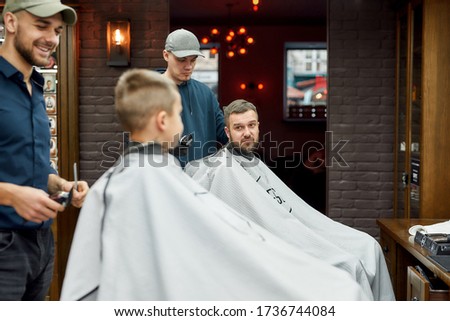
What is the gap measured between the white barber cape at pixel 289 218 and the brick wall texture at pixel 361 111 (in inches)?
61.9

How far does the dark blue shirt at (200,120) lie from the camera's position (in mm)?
3070

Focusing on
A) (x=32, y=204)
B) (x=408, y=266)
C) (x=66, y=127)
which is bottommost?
(x=408, y=266)

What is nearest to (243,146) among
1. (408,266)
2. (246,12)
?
(408,266)

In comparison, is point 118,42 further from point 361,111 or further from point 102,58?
point 361,111

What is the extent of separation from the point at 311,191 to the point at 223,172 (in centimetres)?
362

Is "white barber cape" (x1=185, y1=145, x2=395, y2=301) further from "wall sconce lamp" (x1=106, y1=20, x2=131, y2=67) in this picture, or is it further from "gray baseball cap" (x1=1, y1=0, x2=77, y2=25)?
"wall sconce lamp" (x1=106, y1=20, x2=131, y2=67)

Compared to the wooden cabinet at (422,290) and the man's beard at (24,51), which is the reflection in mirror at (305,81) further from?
the man's beard at (24,51)

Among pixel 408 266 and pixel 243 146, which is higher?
pixel 243 146

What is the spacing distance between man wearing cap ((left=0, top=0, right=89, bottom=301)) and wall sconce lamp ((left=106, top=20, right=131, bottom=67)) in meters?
2.57

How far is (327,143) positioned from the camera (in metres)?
4.74

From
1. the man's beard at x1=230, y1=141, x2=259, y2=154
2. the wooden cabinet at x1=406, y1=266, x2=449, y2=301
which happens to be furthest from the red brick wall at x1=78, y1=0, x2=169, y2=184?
the wooden cabinet at x1=406, y1=266, x2=449, y2=301

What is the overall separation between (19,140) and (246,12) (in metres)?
7.46

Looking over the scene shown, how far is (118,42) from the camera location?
449 cm
